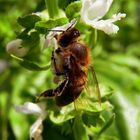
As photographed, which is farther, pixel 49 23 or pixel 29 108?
pixel 29 108

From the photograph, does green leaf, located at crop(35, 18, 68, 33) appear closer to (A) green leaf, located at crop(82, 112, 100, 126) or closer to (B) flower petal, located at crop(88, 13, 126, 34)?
(B) flower petal, located at crop(88, 13, 126, 34)

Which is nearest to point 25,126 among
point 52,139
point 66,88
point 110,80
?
point 52,139

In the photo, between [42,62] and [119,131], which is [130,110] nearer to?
[119,131]

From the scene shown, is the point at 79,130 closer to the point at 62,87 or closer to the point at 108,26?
the point at 62,87

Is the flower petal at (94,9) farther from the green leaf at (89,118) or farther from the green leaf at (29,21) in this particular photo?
the green leaf at (89,118)

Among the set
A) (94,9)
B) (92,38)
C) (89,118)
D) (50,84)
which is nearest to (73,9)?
(94,9)

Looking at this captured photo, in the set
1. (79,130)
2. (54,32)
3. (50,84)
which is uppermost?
(54,32)

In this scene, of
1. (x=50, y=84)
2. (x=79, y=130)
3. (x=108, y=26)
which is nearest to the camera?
(x=108, y=26)
